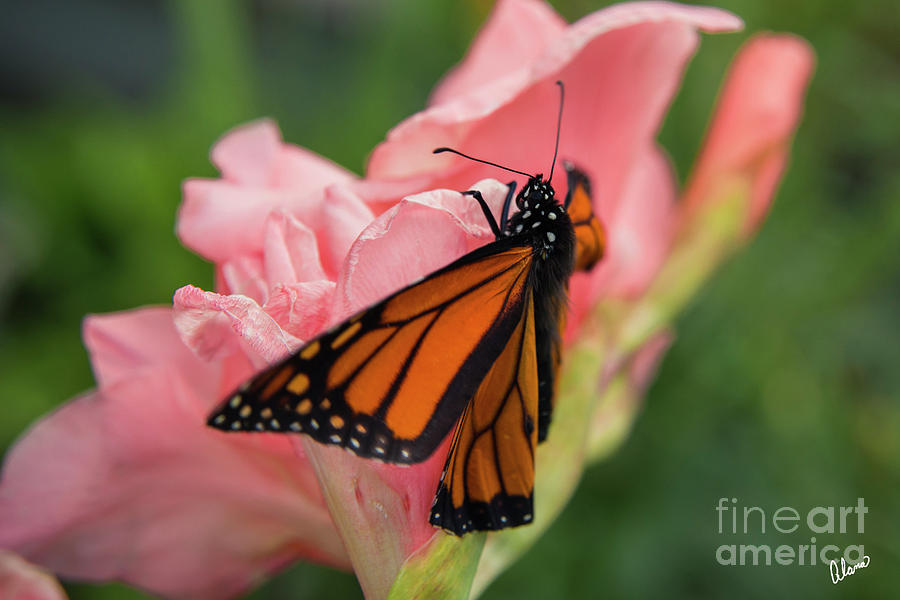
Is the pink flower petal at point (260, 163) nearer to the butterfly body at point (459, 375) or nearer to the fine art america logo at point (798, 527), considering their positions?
the butterfly body at point (459, 375)

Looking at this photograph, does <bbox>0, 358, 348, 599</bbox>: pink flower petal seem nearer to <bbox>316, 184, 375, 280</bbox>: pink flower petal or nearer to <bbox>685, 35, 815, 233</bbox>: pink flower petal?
<bbox>316, 184, 375, 280</bbox>: pink flower petal

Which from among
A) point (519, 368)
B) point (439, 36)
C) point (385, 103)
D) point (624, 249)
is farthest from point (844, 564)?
point (439, 36)

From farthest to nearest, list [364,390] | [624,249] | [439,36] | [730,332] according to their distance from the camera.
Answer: [439,36], [730,332], [624,249], [364,390]

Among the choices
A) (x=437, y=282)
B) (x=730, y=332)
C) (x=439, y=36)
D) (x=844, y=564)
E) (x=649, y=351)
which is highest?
(x=439, y=36)

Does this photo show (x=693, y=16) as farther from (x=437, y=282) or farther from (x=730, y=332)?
(x=730, y=332)

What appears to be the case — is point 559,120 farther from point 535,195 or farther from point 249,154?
point 249,154
